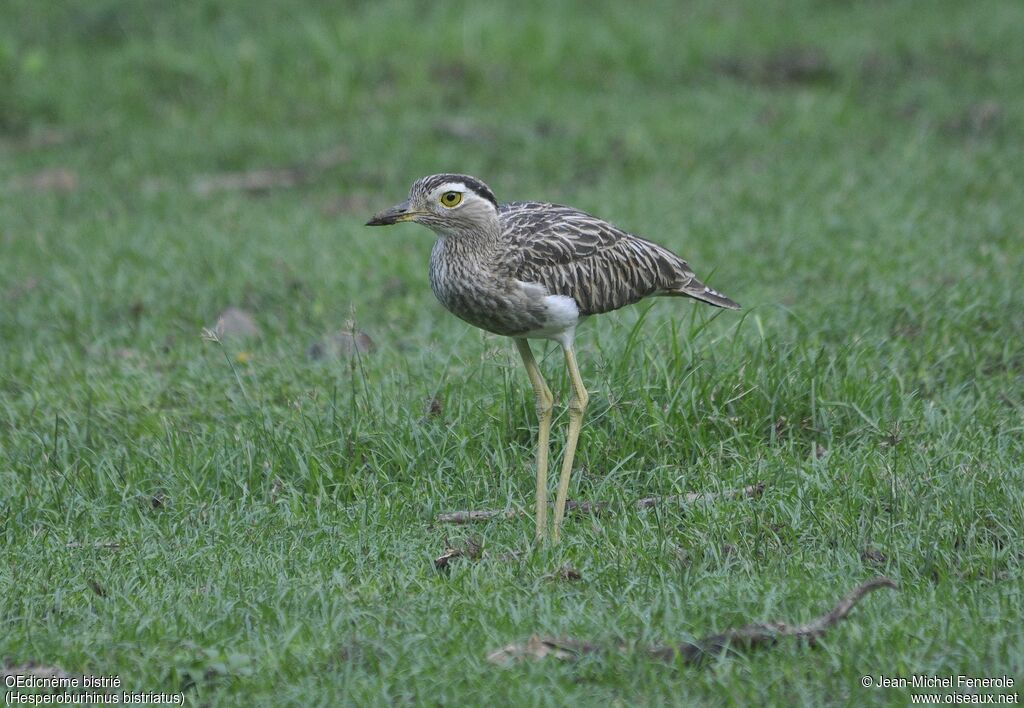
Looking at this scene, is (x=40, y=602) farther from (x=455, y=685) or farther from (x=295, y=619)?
(x=455, y=685)

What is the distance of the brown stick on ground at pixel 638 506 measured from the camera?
498 cm

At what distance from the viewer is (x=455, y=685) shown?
146 inches

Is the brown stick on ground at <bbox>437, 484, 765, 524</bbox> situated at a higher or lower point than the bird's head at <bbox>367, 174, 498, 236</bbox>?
lower

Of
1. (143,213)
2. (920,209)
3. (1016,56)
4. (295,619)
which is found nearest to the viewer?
(295,619)

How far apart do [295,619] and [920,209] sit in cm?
579

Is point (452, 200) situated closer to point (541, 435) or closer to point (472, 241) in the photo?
point (472, 241)

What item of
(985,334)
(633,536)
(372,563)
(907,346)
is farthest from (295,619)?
(985,334)

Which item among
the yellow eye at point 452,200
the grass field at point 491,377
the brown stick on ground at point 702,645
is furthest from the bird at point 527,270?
the brown stick on ground at point 702,645

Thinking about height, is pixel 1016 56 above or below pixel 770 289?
above

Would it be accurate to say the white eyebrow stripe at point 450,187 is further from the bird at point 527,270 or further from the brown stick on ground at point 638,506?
the brown stick on ground at point 638,506

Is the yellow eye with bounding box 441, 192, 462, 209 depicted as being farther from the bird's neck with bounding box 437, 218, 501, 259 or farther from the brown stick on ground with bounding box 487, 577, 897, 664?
the brown stick on ground with bounding box 487, 577, 897, 664

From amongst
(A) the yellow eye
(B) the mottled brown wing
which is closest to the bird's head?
(A) the yellow eye

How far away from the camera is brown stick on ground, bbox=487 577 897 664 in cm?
383

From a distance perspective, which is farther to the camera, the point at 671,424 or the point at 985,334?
the point at 985,334
